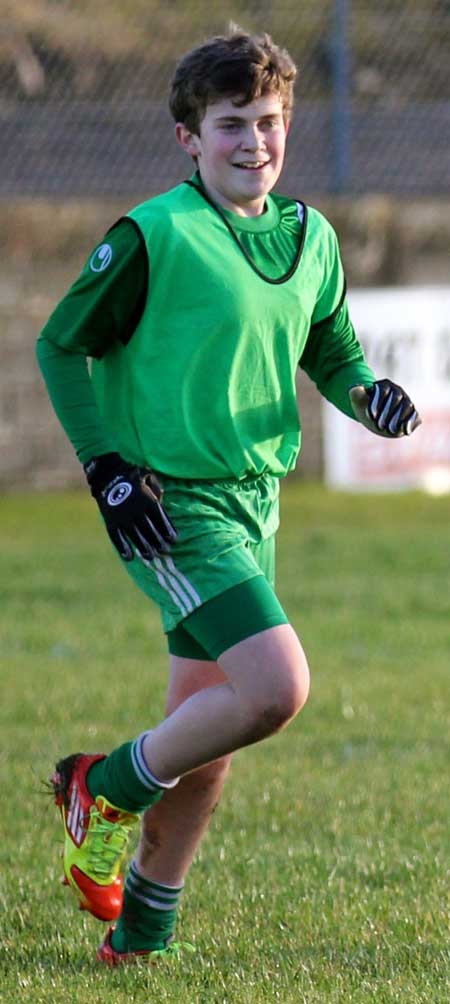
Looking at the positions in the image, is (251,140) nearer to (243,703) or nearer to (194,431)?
(194,431)

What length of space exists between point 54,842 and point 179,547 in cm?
171

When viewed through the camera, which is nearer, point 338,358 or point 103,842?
point 103,842

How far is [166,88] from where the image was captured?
12.5 m

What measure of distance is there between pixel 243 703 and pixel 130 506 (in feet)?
1.53

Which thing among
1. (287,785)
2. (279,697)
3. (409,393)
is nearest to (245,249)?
(279,697)

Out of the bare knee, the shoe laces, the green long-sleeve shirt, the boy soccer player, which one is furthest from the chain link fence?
the bare knee

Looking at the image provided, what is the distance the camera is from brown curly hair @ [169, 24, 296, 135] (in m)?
3.75

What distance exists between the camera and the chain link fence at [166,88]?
12031 millimetres

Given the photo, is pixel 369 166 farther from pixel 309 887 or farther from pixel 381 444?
pixel 309 887

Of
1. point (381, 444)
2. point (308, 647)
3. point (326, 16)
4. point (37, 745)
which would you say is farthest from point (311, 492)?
point (37, 745)

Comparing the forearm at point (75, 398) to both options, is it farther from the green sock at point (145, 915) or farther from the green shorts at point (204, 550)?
the green sock at point (145, 915)

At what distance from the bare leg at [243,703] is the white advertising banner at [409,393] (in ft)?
28.7

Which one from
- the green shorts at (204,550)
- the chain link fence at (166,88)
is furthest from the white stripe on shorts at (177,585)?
the chain link fence at (166,88)

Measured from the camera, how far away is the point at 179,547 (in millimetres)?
3625
